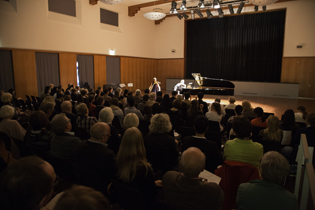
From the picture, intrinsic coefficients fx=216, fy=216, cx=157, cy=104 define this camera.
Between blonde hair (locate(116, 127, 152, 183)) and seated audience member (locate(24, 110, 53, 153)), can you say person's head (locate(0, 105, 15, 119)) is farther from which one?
blonde hair (locate(116, 127, 152, 183))

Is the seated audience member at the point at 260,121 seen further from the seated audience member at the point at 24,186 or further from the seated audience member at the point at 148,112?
the seated audience member at the point at 24,186

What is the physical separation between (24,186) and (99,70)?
1432cm

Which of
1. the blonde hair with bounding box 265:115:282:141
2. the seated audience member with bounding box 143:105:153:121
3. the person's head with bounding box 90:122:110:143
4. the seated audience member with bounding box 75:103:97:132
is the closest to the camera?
the person's head with bounding box 90:122:110:143

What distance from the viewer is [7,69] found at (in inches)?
410

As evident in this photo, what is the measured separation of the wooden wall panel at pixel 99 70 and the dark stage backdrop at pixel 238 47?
7526 millimetres

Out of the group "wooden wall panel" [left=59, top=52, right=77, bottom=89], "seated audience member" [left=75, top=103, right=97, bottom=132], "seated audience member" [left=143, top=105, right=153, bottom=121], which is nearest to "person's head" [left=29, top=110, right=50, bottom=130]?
"seated audience member" [left=75, top=103, right=97, bottom=132]

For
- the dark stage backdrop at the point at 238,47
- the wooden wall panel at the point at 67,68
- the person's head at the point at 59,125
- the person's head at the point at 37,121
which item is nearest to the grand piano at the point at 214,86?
the dark stage backdrop at the point at 238,47

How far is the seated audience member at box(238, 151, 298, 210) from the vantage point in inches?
62.3

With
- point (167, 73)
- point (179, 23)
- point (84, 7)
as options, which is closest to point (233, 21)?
point (179, 23)

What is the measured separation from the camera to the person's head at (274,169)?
165 cm

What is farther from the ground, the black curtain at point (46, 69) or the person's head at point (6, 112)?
the black curtain at point (46, 69)

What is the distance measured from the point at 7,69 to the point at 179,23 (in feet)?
42.6

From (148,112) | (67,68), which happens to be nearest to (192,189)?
(148,112)

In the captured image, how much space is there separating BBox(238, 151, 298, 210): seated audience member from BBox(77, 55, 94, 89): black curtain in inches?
523
